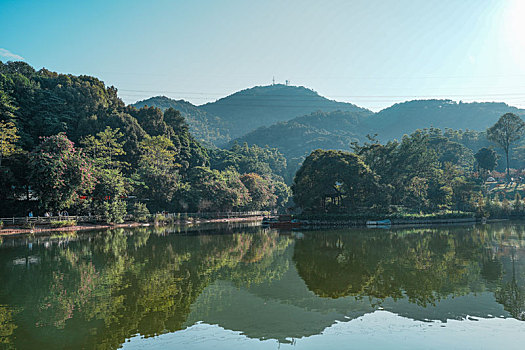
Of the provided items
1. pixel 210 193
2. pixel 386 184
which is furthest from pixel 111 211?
pixel 386 184

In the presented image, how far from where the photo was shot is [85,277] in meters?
14.3

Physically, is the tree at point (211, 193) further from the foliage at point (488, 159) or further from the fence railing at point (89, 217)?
the foliage at point (488, 159)

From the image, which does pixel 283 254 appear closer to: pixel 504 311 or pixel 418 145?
pixel 504 311

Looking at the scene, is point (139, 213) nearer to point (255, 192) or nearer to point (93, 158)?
point (93, 158)

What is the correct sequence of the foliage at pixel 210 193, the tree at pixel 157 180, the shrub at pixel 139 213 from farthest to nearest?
the foliage at pixel 210 193 < the tree at pixel 157 180 < the shrub at pixel 139 213

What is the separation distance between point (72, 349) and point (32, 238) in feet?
83.0

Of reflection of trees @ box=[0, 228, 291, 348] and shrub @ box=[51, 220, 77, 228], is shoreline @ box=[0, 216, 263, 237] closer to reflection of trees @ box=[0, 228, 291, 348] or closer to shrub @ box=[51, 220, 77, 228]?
shrub @ box=[51, 220, 77, 228]

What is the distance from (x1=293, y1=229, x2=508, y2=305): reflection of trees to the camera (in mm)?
12172

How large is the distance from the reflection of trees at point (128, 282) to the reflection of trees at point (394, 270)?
2.27m

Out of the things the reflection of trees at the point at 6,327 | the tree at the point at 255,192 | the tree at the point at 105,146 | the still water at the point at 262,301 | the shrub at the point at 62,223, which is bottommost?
the still water at the point at 262,301

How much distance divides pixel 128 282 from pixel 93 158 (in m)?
42.4

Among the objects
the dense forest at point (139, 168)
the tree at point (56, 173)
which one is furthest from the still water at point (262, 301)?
the dense forest at point (139, 168)

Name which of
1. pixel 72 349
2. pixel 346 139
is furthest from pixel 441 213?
pixel 346 139

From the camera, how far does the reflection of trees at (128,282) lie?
9.16 meters
